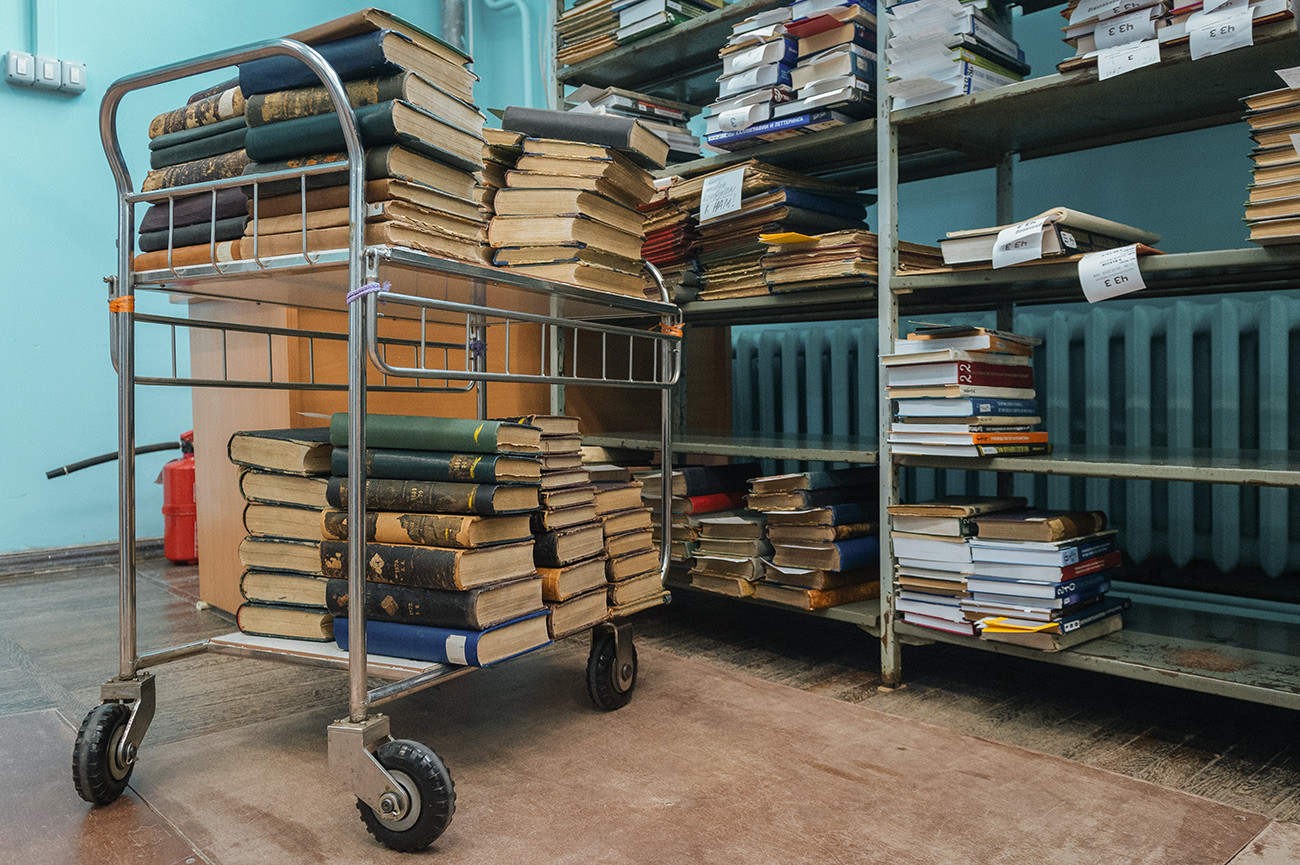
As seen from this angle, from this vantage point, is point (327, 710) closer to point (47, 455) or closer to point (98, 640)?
point (98, 640)

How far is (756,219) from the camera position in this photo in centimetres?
240

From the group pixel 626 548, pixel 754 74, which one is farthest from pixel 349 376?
pixel 754 74

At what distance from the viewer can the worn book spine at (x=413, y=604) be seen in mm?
1439

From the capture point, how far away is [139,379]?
5.00 ft

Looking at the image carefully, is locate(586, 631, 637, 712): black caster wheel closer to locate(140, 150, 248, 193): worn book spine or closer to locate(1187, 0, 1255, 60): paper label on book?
locate(140, 150, 248, 193): worn book spine

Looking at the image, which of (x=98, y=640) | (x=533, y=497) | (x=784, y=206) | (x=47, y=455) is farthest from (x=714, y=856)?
(x=47, y=455)

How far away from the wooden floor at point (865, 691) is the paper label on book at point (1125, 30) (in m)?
1.35

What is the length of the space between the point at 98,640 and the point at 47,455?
154 cm

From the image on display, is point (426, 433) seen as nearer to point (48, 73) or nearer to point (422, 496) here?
point (422, 496)

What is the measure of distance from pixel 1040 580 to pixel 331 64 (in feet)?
5.41

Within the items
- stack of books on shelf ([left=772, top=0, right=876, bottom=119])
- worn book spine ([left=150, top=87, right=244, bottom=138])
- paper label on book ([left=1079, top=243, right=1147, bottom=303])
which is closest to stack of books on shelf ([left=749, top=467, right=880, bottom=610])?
paper label on book ([left=1079, top=243, right=1147, bottom=303])

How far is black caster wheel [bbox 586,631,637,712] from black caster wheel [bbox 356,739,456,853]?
2.00 feet

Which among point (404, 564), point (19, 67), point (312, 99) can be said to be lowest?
point (404, 564)

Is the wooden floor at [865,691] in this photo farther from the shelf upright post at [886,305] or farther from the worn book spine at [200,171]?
the worn book spine at [200,171]
